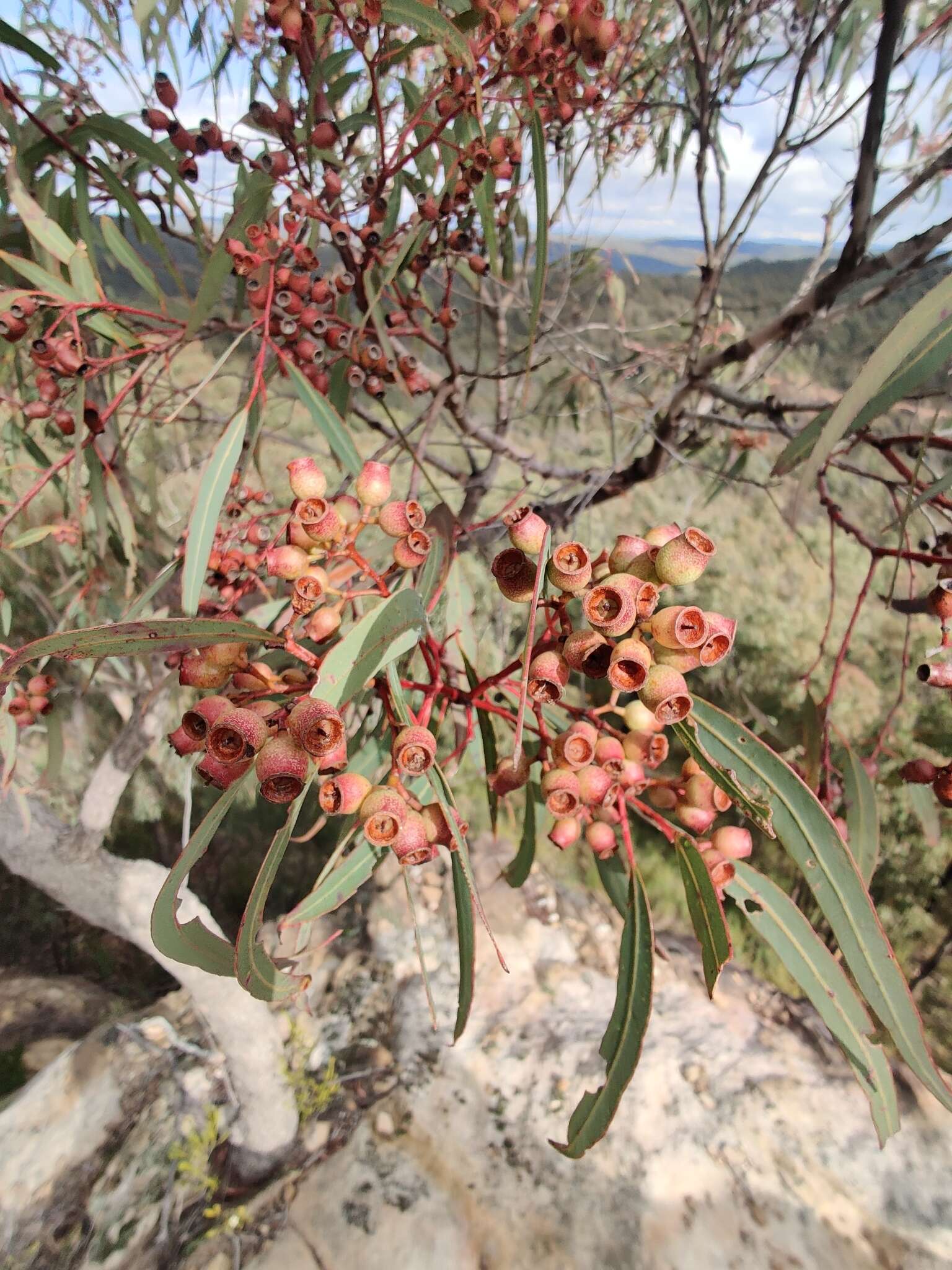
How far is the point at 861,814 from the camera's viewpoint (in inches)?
32.5

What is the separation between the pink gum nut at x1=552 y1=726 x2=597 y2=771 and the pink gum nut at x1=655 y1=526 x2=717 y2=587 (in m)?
0.17

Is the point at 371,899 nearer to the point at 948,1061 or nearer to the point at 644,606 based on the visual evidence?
the point at 948,1061

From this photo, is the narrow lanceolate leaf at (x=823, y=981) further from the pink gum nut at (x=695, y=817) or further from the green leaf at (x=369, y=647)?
the green leaf at (x=369, y=647)

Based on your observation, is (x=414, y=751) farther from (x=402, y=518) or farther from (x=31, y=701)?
(x=31, y=701)

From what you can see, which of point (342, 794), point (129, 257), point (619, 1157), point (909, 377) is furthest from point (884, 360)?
point (619, 1157)

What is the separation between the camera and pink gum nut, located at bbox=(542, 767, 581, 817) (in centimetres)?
55

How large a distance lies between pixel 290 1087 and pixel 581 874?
4.19 ft

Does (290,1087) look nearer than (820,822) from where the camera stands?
No

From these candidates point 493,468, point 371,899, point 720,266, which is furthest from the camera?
point 371,899

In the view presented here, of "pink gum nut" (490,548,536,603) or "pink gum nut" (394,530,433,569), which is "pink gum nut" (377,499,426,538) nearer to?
"pink gum nut" (394,530,433,569)

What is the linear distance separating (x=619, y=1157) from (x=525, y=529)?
1.78 m

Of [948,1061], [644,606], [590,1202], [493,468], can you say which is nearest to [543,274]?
[644,606]

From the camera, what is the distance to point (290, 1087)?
5.63 ft

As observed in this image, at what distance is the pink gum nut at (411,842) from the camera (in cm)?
48
